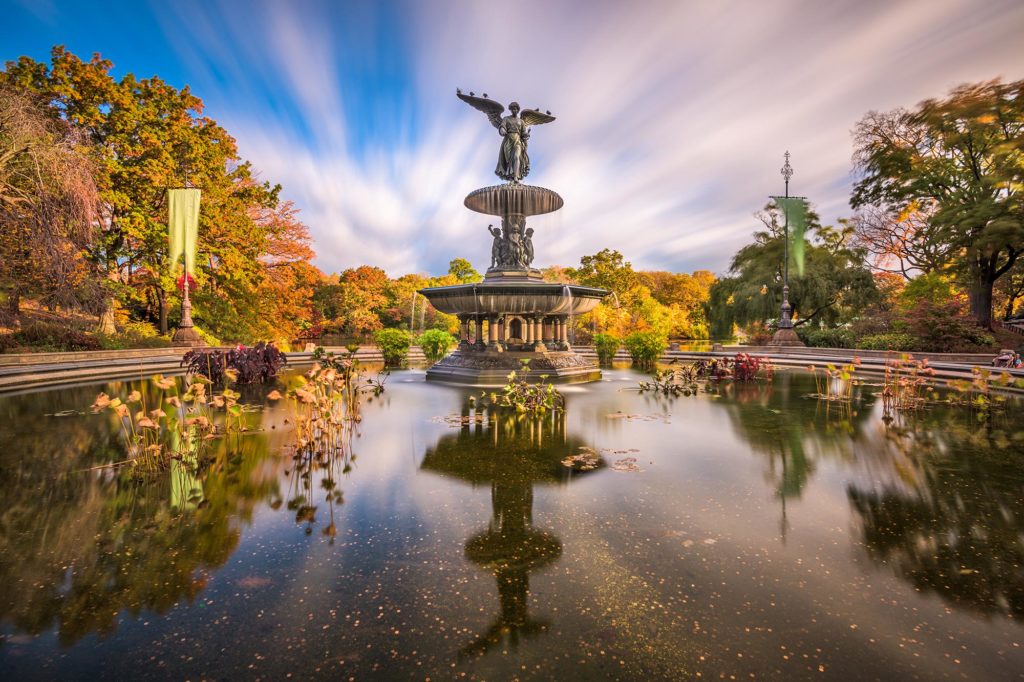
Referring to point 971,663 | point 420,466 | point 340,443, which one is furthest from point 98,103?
point 971,663

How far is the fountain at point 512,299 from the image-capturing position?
12.1 meters

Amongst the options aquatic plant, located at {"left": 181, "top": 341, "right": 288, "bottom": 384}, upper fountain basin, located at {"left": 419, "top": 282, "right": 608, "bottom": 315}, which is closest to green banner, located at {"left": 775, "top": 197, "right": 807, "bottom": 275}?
upper fountain basin, located at {"left": 419, "top": 282, "right": 608, "bottom": 315}

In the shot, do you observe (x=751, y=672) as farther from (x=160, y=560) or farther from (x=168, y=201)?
(x=168, y=201)

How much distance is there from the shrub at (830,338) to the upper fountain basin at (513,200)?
16.7m

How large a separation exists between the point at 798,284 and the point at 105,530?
33847 millimetres

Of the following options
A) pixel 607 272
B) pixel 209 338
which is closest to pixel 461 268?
pixel 607 272

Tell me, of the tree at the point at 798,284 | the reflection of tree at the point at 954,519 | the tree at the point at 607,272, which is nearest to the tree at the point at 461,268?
the tree at the point at 607,272

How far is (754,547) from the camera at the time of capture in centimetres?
306

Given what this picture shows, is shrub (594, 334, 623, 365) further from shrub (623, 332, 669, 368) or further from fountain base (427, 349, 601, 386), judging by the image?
fountain base (427, 349, 601, 386)

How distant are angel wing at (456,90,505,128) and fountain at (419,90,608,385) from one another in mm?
30

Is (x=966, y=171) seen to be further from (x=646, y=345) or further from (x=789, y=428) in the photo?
(x=789, y=428)

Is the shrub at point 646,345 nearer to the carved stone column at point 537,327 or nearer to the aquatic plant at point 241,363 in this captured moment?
the carved stone column at point 537,327

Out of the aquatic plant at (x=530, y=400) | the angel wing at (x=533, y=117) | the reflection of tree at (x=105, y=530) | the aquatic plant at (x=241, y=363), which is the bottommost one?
the reflection of tree at (x=105, y=530)

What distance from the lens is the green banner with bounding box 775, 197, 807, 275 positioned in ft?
81.8
